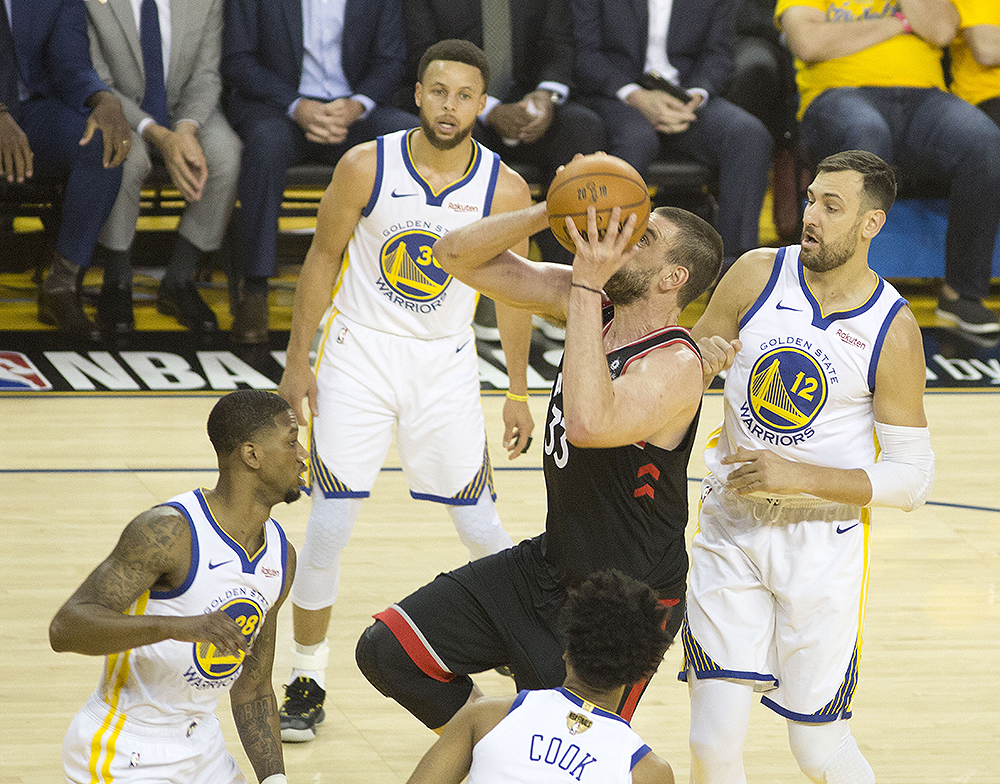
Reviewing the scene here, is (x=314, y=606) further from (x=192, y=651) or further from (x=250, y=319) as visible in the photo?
(x=250, y=319)

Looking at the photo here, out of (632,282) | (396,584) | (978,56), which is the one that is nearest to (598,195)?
(632,282)

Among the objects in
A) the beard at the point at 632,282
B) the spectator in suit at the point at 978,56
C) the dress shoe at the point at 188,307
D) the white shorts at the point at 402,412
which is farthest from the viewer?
the spectator in suit at the point at 978,56

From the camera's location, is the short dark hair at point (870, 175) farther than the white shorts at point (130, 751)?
Yes

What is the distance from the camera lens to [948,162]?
886cm

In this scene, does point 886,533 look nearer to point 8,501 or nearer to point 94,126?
point 8,501

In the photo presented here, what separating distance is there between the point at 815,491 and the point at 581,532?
59cm

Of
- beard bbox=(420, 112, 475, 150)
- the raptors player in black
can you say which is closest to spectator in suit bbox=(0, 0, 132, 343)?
beard bbox=(420, 112, 475, 150)

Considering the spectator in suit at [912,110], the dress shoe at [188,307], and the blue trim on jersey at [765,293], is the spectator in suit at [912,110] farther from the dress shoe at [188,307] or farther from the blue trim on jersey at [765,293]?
the blue trim on jersey at [765,293]

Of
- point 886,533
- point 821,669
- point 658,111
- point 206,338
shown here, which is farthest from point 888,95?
point 821,669

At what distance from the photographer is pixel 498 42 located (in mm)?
9047

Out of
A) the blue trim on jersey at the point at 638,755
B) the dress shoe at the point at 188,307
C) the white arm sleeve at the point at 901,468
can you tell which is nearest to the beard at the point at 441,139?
the white arm sleeve at the point at 901,468

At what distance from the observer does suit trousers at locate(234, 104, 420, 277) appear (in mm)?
8328

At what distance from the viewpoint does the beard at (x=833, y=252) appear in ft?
11.1

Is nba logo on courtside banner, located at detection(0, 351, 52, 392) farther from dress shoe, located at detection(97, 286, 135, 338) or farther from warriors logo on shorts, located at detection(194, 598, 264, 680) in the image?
warriors logo on shorts, located at detection(194, 598, 264, 680)
